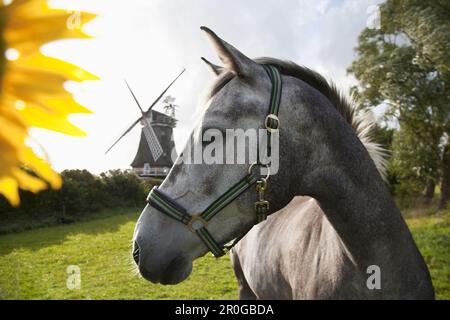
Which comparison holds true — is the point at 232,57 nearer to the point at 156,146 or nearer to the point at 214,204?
the point at 214,204

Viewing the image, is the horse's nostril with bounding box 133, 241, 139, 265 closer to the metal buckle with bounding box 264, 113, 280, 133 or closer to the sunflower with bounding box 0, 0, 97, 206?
the metal buckle with bounding box 264, 113, 280, 133

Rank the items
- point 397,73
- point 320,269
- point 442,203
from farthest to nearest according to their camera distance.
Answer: point 397,73, point 442,203, point 320,269

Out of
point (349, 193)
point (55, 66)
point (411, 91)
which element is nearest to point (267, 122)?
point (349, 193)

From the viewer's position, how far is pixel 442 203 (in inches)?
620

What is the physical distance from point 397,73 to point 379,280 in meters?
17.5

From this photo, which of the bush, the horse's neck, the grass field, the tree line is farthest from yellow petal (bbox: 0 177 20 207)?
the tree line

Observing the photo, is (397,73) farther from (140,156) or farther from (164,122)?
(140,156)

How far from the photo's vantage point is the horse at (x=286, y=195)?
6.74ft

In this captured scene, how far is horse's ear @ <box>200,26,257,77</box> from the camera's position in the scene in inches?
83.4

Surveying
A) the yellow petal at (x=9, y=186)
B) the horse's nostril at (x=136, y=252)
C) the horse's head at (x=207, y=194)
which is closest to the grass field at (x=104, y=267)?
the horse's nostril at (x=136, y=252)

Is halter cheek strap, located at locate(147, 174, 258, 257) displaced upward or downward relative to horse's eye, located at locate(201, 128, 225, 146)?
downward

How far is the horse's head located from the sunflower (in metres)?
1.76
